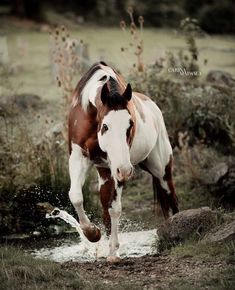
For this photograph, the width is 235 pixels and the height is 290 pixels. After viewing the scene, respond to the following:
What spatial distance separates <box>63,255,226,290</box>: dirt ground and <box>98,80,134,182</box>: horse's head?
0.67 meters

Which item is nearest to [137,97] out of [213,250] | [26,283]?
[213,250]

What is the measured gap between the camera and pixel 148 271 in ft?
18.7

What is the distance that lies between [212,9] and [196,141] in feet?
44.1

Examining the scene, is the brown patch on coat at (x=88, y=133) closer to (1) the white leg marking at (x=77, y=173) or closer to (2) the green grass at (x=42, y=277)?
(1) the white leg marking at (x=77, y=173)

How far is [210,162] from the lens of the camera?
31.1 feet

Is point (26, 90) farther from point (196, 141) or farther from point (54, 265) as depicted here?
point (54, 265)

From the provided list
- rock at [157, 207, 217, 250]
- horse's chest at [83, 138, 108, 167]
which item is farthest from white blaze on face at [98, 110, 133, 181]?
rock at [157, 207, 217, 250]

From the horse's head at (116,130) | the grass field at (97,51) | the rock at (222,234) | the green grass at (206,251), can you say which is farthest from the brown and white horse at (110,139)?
the grass field at (97,51)

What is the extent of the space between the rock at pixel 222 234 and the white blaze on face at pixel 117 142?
34.3 inches

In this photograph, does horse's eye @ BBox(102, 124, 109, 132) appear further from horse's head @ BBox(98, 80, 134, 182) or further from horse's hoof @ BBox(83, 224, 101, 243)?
horse's hoof @ BBox(83, 224, 101, 243)

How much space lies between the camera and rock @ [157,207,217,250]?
658cm

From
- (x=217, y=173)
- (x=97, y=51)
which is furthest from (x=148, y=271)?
(x=97, y=51)

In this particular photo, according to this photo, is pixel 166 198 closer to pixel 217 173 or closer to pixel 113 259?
pixel 217 173

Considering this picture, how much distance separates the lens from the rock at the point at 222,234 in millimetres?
5957
